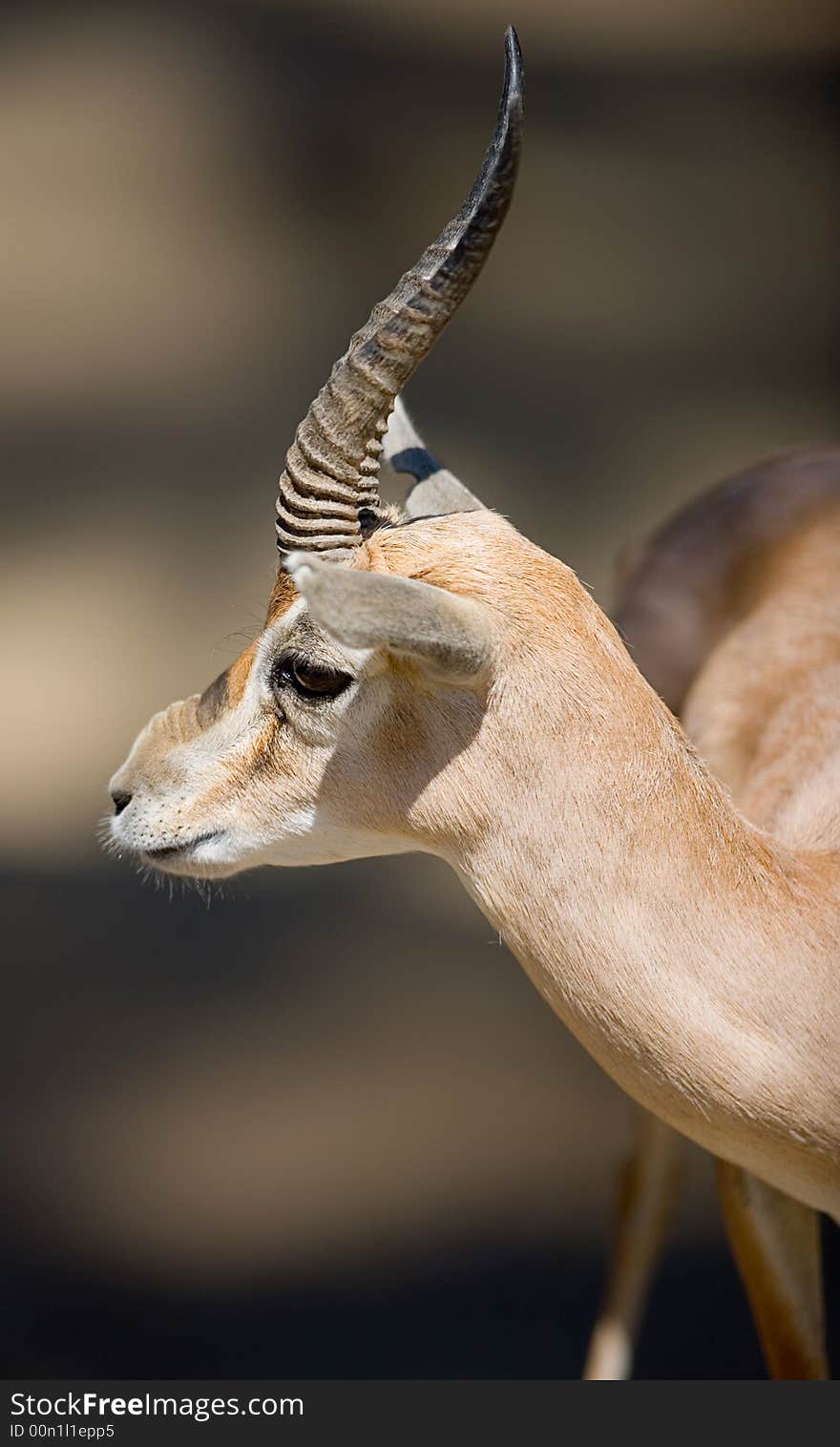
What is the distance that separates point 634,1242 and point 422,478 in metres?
1.84

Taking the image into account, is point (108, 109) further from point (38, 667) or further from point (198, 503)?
point (38, 667)

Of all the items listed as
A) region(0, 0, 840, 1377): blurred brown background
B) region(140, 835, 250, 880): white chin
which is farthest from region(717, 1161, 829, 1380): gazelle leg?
region(140, 835, 250, 880): white chin

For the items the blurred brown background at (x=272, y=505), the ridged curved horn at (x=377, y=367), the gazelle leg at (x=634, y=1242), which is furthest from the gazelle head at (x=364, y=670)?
the blurred brown background at (x=272, y=505)

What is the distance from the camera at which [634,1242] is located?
3367 mm

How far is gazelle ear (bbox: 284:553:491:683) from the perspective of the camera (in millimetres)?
1837

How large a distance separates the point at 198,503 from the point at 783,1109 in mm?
4355

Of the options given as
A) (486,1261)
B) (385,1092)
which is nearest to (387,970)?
(385,1092)

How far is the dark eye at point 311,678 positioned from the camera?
2.12 m

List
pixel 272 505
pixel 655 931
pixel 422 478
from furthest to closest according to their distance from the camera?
pixel 272 505, pixel 422 478, pixel 655 931

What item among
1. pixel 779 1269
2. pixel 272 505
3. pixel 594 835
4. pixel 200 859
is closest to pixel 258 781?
pixel 200 859

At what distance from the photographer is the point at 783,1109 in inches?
81.8

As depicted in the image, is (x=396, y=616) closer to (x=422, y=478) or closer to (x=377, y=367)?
(x=377, y=367)

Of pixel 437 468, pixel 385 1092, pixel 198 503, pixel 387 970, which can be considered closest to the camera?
pixel 437 468

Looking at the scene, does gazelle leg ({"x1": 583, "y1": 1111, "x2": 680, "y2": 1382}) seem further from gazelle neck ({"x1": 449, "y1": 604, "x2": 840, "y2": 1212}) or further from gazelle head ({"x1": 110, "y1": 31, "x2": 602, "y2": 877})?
gazelle head ({"x1": 110, "y1": 31, "x2": 602, "y2": 877})
